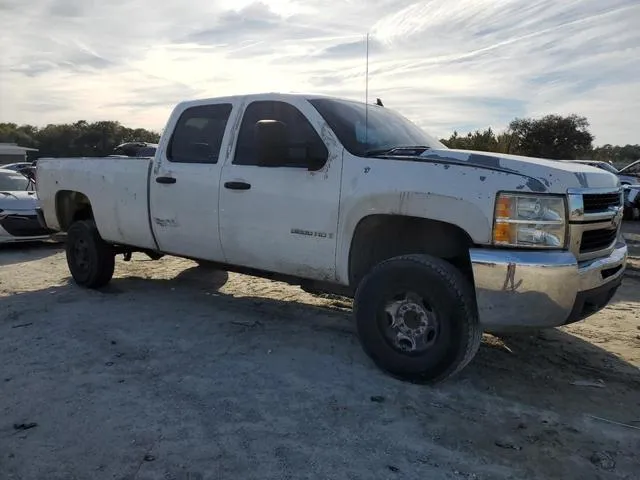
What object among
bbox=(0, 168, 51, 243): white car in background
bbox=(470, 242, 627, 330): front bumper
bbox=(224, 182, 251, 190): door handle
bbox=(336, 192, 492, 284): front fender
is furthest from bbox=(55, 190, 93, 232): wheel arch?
bbox=(470, 242, 627, 330): front bumper

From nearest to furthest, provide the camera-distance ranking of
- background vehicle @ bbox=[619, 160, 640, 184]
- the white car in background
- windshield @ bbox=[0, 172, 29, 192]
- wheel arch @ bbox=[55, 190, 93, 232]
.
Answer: wheel arch @ bbox=[55, 190, 93, 232], the white car in background, windshield @ bbox=[0, 172, 29, 192], background vehicle @ bbox=[619, 160, 640, 184]

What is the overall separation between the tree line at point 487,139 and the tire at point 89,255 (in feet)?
18.0

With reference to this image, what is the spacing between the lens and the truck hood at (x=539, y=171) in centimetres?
366

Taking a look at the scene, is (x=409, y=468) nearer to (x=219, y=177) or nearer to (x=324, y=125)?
(x=324, y=125)

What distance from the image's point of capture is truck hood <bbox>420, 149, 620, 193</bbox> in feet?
12.0

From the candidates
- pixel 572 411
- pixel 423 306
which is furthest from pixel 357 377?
pixel 572 411

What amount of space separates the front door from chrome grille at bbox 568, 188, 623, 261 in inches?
64.9

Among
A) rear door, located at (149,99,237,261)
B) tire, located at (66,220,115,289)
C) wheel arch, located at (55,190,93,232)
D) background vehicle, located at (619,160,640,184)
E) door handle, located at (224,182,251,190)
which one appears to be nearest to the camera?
door handle, located at (224,182,251,190)

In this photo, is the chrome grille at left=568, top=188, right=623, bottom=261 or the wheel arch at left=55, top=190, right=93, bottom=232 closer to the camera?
the chrome grille at left=568, top=188, right=623, bottom=261

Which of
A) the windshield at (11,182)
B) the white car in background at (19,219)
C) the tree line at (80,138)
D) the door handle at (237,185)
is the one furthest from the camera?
the tree line at (80,138)

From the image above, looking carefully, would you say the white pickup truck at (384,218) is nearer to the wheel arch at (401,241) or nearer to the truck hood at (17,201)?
the wheel arch at (401,241)

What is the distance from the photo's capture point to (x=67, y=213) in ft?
23.6

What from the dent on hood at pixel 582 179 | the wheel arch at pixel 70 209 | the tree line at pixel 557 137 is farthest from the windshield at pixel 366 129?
the tree line at pixel 557 137

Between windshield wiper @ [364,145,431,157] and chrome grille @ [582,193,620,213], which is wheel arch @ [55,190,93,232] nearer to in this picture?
windshield wiper @ [364,145,431,157]
